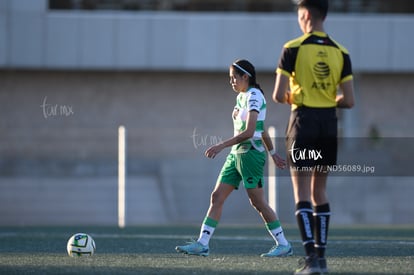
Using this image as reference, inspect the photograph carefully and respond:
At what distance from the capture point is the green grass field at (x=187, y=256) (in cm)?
731

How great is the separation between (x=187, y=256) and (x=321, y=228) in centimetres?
207

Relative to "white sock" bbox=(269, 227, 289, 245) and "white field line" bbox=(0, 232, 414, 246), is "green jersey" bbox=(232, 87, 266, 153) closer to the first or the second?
"white sock" bbox=(269, 227, 289, 245)

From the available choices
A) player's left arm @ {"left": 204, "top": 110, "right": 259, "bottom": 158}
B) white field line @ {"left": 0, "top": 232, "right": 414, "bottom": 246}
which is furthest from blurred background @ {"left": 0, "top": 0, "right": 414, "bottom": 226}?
player's left arm @ {"left": 204, "top": 110, "right": 259, "bottom": 158}

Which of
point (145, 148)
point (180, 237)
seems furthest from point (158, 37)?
point (180, 237)

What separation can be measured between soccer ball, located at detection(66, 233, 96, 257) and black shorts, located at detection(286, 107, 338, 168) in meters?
2.58

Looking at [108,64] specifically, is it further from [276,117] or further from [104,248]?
[104,248]

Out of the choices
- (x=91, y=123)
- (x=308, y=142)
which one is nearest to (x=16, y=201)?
(x=91, y=123)

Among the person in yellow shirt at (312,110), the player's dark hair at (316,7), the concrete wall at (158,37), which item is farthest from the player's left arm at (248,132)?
the concrete wall at (158,37)

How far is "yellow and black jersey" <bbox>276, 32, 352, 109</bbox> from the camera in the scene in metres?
6.82

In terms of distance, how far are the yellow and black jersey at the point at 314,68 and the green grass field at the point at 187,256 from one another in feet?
4.62

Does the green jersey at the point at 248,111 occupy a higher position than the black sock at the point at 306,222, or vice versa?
the green jersey at the point at 248,111

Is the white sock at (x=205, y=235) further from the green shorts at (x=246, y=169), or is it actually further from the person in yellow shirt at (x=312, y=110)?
the person in yellow shirt at (x=312, y=110)

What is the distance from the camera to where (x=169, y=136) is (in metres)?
21.2

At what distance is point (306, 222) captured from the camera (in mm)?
6906
